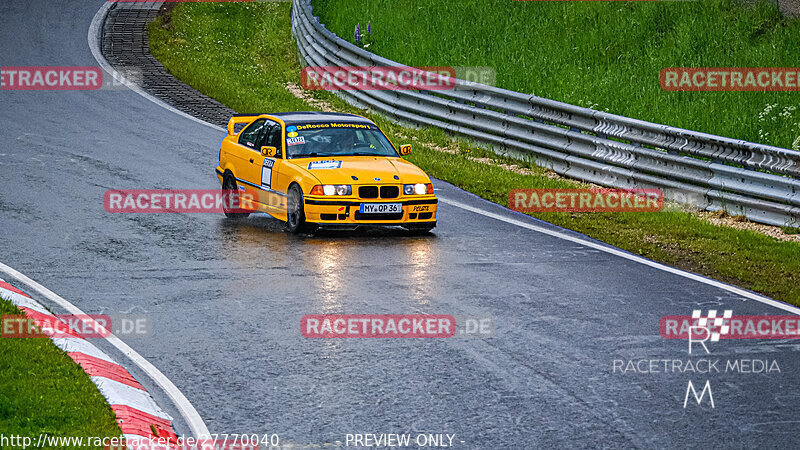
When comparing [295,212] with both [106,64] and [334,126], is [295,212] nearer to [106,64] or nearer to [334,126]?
[334,126]

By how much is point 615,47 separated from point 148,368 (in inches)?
614

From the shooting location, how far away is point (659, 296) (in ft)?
32.7

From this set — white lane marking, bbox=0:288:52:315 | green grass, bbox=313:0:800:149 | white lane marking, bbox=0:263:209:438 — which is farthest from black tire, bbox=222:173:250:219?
green grass, bbox=313:0:800:149

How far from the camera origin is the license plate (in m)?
12.6

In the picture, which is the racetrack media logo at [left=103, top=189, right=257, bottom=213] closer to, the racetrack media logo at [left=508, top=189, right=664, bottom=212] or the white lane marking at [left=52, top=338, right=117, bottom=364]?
the racetrack media logo at [left=508, top=189, right=664, bottom=212]

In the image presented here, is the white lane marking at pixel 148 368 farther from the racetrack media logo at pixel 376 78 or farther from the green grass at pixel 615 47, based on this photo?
the racetrack media logo at pixel 376 78

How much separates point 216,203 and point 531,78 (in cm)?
820

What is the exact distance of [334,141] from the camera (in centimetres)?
1384

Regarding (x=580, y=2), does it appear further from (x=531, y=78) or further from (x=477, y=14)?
(x=531, y=78)

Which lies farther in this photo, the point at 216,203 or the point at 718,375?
the point at 216,203

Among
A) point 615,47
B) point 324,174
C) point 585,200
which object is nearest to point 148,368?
point 324,174

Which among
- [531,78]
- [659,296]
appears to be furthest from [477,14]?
[659,296]

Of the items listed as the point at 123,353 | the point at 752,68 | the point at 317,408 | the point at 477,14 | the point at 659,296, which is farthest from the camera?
the point at 477,14

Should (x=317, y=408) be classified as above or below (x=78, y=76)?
below
